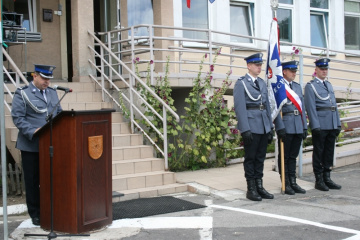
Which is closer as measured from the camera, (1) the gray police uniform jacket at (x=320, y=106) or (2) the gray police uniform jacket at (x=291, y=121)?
(2) the gray police uniform jacket at (x=291, y=121)

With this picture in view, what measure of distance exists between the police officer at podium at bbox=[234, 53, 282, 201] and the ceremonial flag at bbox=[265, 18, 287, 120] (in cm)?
27

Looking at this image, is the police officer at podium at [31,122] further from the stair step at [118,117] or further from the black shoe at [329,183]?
the black shoe at [329,183]

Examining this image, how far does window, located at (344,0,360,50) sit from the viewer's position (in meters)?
16.8

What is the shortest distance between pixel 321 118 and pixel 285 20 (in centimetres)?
758

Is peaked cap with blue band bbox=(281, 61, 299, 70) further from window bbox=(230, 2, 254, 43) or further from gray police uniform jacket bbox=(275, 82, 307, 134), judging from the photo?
window bbox=(230, 2, 254, 43)

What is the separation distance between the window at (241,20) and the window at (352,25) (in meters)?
4.35

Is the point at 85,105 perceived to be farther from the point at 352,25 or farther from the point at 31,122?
the point at 352,25

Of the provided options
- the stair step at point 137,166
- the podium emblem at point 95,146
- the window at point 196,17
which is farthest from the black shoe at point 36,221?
the window at point 196,17

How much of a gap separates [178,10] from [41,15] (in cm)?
331

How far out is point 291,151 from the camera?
26.5 ft

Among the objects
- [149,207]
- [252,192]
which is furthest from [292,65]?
[149,207]

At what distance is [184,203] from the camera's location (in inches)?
282

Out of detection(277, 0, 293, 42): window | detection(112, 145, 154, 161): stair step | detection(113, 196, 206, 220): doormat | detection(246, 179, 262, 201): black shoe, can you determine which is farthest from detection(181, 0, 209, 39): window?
detection(113, 196, 206, 220): doormat

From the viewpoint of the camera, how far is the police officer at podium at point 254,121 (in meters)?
7.33
